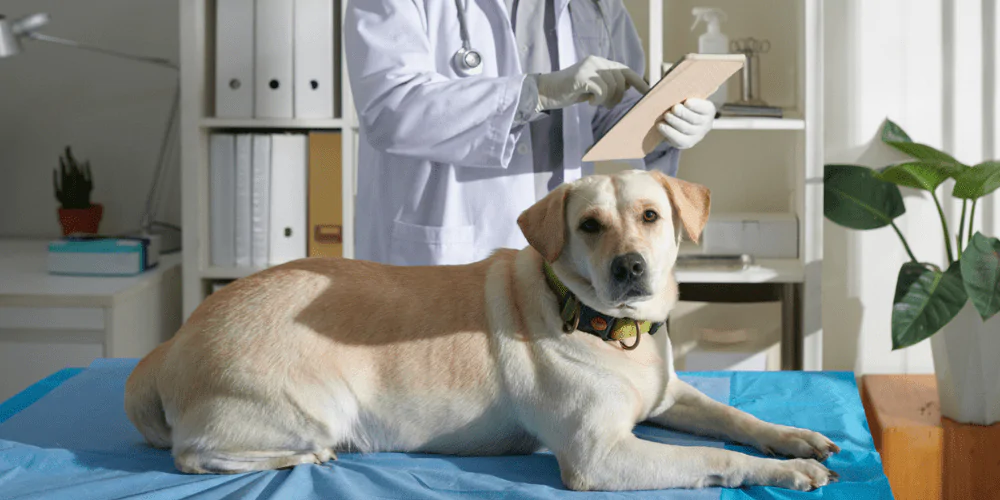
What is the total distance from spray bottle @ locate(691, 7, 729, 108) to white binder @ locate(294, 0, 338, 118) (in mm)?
969

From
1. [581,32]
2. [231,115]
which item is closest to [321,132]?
[231,115]

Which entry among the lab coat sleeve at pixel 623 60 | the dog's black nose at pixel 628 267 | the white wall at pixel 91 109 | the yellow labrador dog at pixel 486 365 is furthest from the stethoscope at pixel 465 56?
the white wall at pixel 91 109

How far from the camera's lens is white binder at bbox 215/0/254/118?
2525mm

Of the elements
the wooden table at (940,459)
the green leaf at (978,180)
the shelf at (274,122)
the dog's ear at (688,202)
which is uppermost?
the shelf at (274,122)

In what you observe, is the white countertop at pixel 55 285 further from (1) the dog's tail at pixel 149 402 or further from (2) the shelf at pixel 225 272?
(1) the dog's tail at pixel 149 402

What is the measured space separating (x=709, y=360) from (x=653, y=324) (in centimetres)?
136

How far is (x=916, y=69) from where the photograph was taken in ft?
7.93

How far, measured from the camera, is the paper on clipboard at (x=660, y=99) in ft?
4.25

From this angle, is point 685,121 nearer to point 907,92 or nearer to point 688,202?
point 688,202

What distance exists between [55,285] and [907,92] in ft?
7.32

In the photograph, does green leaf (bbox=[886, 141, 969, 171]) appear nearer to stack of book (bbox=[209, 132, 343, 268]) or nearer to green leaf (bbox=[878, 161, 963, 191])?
green leaf (bbox=[878, 161, 963, 191])

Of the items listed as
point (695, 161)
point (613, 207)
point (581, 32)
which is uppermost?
point (581, 32)

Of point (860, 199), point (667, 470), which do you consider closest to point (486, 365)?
point (667, 470)

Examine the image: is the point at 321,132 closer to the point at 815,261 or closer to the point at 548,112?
the point at 548,112
